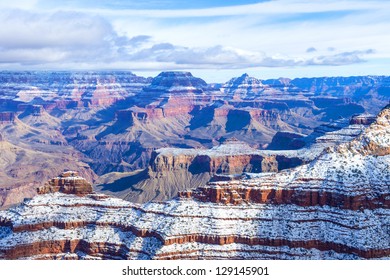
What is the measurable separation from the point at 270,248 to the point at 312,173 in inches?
664

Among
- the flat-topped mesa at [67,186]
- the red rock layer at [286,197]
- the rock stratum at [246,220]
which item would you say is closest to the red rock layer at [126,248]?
the rock stratum at [246,220]

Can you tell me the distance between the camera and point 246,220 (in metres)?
91.8

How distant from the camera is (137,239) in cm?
9288

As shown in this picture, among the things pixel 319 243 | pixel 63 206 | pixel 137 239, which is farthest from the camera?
pixel 63 206

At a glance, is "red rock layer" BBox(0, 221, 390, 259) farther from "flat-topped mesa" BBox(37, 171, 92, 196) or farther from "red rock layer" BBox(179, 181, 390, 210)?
"flat-topped mesa" BBox(37, 171, 92, 196)

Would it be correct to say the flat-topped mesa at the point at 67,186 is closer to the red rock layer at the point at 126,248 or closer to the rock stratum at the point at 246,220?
the rock stratum at the point at 246,220

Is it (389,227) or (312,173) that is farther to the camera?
(312,173)

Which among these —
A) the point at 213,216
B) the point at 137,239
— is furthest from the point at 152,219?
the point at 213,216

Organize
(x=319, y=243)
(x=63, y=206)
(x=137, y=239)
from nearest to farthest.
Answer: (x=319, y=243) < (x=137, y=239) < (x=63, y=206)

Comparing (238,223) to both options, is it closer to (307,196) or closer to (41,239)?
(307,196)

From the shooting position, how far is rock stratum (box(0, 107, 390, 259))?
287ft

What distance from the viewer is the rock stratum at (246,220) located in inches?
3442

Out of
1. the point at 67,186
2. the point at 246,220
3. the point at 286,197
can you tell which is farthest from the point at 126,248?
the point at 286,197

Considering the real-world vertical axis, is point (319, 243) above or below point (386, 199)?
below
